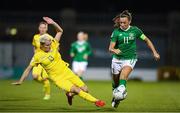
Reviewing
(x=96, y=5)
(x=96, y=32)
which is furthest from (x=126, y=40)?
(x=96, y=5)

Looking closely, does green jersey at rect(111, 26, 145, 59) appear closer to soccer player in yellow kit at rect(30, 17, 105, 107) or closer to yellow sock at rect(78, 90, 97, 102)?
soccer player in yellow kit at rect(30, 17, 105, 107)

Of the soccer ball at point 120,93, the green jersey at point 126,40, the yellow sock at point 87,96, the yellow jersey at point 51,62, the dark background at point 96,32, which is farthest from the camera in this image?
the dark background at point 96,32

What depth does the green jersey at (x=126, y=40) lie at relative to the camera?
14.9 m

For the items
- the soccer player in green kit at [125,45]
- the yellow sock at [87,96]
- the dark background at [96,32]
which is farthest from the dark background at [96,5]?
the yellow sock at [87,96]

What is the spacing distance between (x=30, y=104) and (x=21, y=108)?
1.45 metres

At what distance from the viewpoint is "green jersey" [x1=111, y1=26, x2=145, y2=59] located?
587 inches

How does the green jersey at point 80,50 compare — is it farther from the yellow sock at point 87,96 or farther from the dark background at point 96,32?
the yellow sock at point 87,96

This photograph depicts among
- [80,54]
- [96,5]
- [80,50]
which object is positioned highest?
[96,5]

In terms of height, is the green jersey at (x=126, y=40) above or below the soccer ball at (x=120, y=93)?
above

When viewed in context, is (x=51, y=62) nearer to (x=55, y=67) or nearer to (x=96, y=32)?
(x=55, y=67)

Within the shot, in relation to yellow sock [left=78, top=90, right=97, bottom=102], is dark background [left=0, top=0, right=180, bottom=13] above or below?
above

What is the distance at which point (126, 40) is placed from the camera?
14930mm

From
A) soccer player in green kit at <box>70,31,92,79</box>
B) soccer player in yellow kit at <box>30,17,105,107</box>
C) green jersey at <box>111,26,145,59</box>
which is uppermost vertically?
green jersey at <box>111,26,145,59</box>

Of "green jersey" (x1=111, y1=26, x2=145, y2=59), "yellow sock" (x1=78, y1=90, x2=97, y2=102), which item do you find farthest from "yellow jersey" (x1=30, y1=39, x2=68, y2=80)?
"green jersey" (x1=111, y1=26, x2=145, y2=59)
